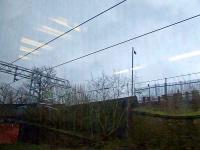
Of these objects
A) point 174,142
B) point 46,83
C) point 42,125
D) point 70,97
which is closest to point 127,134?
point 174,142

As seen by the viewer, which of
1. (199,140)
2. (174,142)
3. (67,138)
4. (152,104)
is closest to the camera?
(199,140)

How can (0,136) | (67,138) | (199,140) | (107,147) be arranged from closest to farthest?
(199,140) → (107,147) → (67,138) → (0,136)

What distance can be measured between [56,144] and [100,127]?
135 inches

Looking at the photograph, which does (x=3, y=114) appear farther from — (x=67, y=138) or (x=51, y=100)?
(x=67, y=138)

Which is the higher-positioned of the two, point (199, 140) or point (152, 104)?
point (152, 104)

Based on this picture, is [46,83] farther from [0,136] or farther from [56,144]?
[56,144]

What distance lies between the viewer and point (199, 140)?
420 inches

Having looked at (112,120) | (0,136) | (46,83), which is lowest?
(0,136)

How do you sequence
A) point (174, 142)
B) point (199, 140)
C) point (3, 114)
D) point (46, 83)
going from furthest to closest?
point (46, 83), point (3, 114), point (174, 142), point (199, 140)

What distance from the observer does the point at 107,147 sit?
13.8 meters

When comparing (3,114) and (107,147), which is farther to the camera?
(3,114)

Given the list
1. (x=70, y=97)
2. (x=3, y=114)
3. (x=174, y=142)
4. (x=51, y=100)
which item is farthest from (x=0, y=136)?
(x=174, y=142)

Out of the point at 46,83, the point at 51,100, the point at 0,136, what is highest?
the point at 46,83

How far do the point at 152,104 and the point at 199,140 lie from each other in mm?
7534
